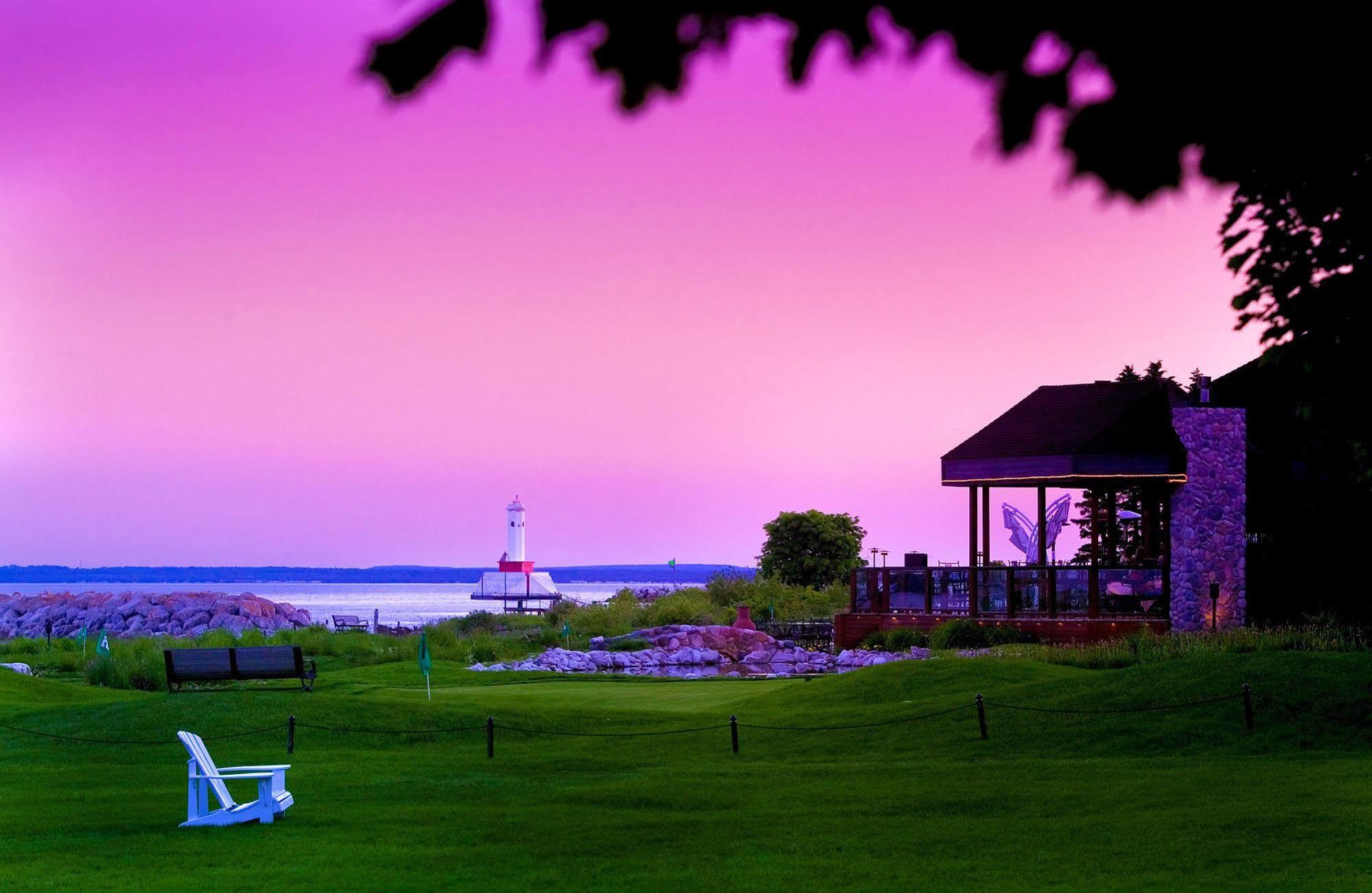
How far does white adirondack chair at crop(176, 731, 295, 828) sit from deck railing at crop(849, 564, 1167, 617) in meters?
23.5

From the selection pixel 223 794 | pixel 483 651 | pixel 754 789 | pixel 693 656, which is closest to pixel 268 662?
pixel 223 794

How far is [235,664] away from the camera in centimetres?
2412

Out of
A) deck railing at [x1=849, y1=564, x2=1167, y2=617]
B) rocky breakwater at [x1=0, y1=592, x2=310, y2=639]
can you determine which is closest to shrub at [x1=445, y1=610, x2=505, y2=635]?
rocky breakwater at [x1=0, y1=592, x2=310, y2=639]

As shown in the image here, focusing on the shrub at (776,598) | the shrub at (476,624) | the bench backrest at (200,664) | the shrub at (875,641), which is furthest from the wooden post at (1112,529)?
the bench backrest at (200,664)

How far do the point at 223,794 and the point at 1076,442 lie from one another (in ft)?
83.6

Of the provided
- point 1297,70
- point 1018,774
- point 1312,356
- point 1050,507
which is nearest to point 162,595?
point 1050,507

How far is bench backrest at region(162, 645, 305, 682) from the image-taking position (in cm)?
2400

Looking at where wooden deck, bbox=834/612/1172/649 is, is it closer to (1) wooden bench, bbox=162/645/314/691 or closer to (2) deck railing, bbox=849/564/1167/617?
(2) deck railing, bbox=849/564/1167/617

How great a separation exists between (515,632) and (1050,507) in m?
19.9

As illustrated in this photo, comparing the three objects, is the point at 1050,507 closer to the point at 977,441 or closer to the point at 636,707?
the point at 977,441

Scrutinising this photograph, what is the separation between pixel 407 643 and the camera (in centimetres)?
4091

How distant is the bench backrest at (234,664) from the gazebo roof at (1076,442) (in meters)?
18.0

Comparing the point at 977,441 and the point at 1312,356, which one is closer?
the point at 1312,356

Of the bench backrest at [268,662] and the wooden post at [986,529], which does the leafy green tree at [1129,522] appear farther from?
the bench backrest at [268,662]
